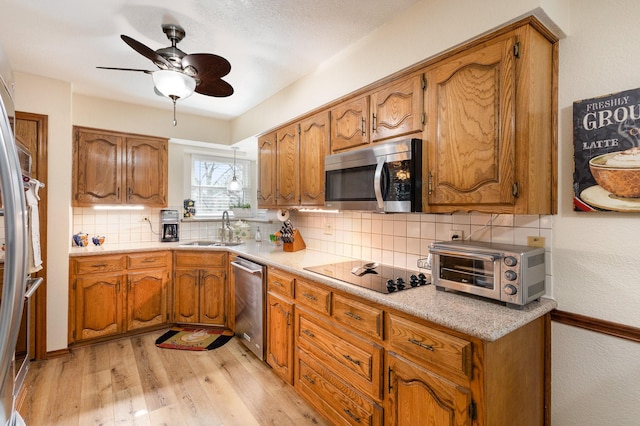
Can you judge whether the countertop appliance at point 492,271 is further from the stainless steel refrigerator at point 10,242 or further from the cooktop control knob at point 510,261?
the stainless steel refrigerator at point 10,242

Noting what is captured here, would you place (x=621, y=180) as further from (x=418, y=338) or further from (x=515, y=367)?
(x=418, y=338)

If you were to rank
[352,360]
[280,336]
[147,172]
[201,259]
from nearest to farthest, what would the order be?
[352,360] < [280,336] < [201,259] < [147,172]

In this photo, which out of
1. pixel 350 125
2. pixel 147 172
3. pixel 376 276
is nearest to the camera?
pixel 376 276

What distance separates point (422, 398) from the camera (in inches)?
53.8

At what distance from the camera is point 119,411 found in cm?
202

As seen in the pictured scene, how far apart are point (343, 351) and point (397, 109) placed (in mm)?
1465

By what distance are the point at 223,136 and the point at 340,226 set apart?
7.18 ft

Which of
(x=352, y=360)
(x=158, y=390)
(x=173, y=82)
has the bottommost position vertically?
(x=158, y=390)

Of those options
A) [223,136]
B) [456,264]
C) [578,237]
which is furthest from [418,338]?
[223,136]

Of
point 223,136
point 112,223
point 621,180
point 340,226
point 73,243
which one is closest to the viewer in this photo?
point 621,180

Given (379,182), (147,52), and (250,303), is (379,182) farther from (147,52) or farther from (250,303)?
(250,303)

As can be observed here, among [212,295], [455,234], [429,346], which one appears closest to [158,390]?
[212,295]

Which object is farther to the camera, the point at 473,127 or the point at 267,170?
the point at 267,170

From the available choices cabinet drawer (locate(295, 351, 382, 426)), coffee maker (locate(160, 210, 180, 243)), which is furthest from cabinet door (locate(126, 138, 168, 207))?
cabinet drawer (locate(295, 351, 382, 426))
